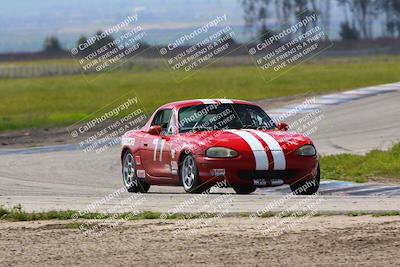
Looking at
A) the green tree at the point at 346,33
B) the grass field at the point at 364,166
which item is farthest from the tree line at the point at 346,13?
the grass field at the point at 364,166

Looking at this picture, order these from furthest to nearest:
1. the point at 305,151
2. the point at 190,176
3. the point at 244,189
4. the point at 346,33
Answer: the point at 346,33 → the point at 244,189 → the point at 190,176 → the point at 305,151

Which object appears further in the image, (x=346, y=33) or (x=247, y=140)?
(x=346, y=33)

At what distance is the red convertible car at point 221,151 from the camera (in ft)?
47.5

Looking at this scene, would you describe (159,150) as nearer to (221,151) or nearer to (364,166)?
(221,151)

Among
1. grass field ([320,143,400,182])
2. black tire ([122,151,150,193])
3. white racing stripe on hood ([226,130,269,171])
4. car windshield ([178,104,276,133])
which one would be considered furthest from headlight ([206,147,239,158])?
grass field ([320,143,400,182])

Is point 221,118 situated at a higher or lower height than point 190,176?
higher

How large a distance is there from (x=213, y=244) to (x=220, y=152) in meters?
5.27

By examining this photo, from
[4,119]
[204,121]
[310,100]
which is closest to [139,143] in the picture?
[204,121]

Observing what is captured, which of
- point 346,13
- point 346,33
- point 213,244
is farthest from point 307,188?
point 346,13

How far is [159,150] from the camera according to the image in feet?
51.7

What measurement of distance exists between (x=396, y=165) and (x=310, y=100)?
12.8 meters

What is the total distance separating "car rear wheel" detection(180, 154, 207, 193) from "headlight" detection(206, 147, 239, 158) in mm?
267

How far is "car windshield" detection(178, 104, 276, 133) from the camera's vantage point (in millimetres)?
15445

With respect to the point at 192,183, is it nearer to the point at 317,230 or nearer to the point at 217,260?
the point at 317,230
